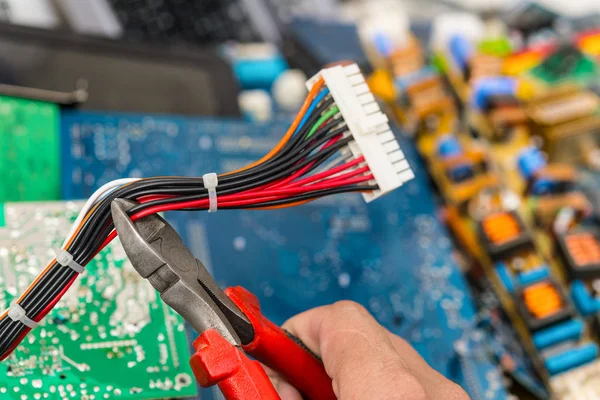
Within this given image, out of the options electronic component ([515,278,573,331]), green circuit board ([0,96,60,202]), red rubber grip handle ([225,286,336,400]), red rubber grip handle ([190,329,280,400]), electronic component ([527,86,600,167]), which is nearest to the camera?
red rubber grip handle ([190,329,280,400])

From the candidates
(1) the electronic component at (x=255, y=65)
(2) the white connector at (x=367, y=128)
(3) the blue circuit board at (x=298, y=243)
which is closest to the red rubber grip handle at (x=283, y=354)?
(2) the white connector at (x=367, y=128)

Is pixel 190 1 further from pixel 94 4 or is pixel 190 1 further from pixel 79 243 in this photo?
pixel 79 243

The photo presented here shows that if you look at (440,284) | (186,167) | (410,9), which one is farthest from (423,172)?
(410,9)

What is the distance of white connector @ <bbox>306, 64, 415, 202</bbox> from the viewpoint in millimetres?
1301

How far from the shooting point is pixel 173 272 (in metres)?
1.14

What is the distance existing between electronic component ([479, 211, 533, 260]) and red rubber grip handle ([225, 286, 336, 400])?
1.01 m

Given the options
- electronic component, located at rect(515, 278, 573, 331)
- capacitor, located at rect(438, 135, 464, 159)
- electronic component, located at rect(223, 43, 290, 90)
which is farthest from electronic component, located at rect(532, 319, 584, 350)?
electronic component, located at rect(223, 43, 290, 90)

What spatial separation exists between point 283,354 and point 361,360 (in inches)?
6.5

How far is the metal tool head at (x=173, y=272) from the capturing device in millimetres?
1132

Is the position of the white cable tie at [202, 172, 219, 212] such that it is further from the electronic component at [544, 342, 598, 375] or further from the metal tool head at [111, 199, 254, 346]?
the electronic component at [544, 342, 598, 375]

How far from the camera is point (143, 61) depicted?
2279mm

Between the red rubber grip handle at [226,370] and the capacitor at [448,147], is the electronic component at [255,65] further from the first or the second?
the red rubber grip handle at [226,370]

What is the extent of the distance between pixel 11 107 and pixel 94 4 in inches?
34.3

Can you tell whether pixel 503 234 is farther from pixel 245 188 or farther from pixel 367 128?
pixel 245 188
